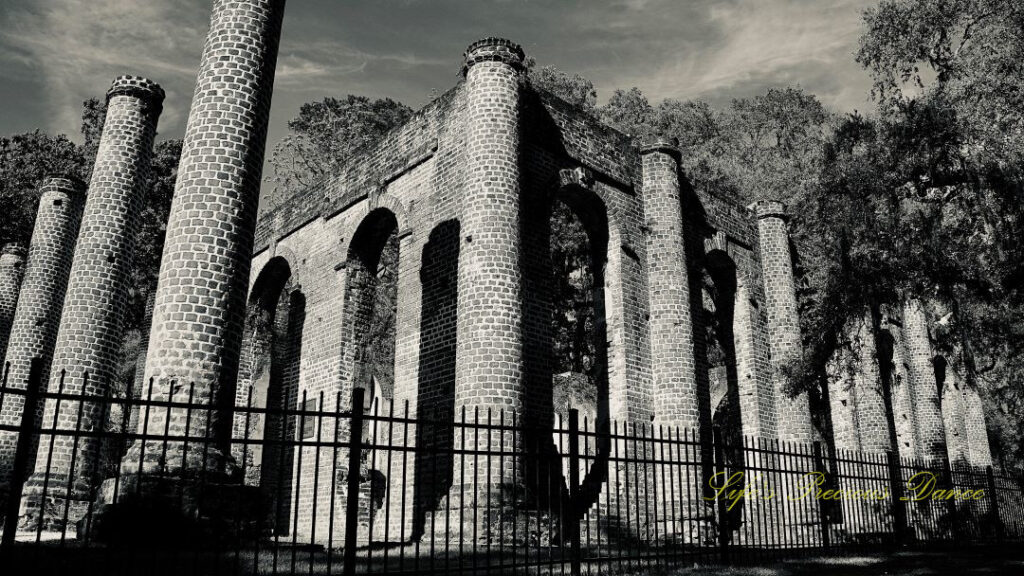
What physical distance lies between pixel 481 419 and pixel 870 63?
34.9 feet

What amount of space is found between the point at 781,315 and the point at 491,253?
9392mm

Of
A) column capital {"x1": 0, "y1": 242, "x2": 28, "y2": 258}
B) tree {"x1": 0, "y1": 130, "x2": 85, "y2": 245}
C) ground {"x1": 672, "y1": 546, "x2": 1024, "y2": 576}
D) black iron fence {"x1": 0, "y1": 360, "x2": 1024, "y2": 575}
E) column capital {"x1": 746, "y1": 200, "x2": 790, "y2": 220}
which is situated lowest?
ground {"x1": 672, "y1": 546, "x2": 1024, "y2": 576}

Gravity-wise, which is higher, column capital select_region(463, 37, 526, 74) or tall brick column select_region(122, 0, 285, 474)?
column capital select_region(463, 37, 526, 74)

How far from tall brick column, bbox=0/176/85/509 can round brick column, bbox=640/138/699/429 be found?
516 inches

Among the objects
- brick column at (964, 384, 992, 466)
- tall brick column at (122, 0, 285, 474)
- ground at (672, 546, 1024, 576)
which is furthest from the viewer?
brick column at (964, 384, 992, 466)

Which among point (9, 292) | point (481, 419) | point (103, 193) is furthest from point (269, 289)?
point (481, 419)

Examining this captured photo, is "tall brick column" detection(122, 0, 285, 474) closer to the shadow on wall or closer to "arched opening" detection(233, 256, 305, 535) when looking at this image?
the shadow on wall

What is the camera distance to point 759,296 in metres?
18.4

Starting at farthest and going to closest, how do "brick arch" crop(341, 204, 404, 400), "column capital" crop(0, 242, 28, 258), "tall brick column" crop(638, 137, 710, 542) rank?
"column capital" crop(0, 242, 28, 258) → "brick arch" crop(341, 204, 404, 400) → "tall brick column" crop(638, 137, 710, 542)

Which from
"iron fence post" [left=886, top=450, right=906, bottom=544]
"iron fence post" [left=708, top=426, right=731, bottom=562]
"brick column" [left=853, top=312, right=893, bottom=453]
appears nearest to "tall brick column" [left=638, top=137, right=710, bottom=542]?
"iron fence post" [left=886, top=450, right=906, bottom=544]

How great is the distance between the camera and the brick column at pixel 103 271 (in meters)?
12.9

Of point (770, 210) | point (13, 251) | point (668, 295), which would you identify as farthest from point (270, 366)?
point (770, 210)

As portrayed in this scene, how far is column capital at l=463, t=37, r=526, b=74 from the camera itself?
40.2ft

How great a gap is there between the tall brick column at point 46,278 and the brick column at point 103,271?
2.03m
